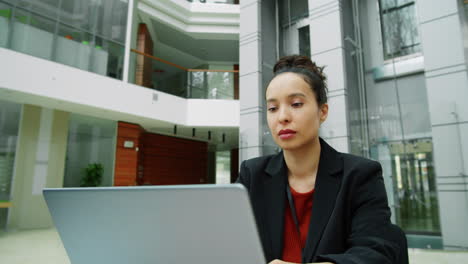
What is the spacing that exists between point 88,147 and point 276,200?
26.6ft

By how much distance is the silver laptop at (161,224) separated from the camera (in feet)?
1.38

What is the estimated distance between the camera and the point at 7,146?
6504 mm

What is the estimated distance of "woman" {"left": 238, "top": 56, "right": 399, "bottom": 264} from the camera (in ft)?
2.82

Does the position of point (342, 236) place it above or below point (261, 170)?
below

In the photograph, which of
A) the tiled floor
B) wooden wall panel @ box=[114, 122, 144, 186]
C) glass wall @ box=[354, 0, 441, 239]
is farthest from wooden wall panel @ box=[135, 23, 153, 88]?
glass wall @ box=[354, 0, 441, 239]

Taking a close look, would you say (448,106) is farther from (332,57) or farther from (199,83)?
(199,83)

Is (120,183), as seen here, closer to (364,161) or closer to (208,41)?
(208,41)

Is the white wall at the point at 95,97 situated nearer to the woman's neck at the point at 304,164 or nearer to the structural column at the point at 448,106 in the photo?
the structural column at the point at 448,106

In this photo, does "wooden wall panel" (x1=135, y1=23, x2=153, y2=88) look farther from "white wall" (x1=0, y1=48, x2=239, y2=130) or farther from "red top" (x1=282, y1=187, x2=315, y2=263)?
"red top" (x1=282, y1=187, x2=315, y2=263)

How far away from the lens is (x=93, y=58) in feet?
23.4

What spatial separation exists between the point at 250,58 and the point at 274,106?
6019 mm

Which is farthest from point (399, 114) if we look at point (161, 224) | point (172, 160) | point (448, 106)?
point (172, 160)

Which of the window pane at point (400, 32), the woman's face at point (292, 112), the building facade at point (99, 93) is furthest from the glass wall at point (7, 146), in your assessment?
the window pane at point (400, 32)

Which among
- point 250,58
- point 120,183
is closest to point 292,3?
point 250,58
